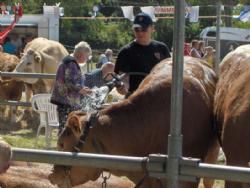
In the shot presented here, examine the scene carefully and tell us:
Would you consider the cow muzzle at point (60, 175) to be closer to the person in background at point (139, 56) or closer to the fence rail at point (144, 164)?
the person in background at point (139, 56)

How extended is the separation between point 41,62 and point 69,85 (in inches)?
261

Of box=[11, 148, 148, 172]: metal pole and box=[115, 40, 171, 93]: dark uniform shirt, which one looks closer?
box=[11, 148, 148, 172]: metal pole

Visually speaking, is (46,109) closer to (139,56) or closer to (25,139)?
(25,139)

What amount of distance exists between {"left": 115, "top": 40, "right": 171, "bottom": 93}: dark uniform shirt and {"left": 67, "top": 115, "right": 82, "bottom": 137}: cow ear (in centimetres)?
159

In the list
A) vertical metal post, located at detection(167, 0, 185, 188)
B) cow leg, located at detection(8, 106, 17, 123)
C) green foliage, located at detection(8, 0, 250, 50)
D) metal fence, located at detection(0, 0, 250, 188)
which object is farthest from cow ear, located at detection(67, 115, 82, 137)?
green foliage, located at detection(8, 0, 250, 50)

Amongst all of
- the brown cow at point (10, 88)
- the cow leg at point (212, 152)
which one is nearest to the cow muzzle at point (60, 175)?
the cow leg at point (212, 152)

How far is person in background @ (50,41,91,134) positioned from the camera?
9.18 m

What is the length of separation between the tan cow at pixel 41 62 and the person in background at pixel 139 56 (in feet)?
26.7

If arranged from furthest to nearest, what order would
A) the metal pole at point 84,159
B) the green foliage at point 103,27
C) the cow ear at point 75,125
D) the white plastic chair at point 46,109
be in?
the green foliage at point 103,27 → the white plastic chair at point 46,109 → the cow ear at point 75,125 → the metal pole at point 84,159

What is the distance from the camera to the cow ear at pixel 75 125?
531cm

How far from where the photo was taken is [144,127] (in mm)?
5355

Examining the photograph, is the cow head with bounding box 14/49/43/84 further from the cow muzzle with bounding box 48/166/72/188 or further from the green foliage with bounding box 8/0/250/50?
the green foliage with bounding box 8/0/250/50

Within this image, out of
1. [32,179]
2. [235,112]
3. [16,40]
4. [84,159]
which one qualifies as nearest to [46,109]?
[32,179]

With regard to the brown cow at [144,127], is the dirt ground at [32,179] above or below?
below
